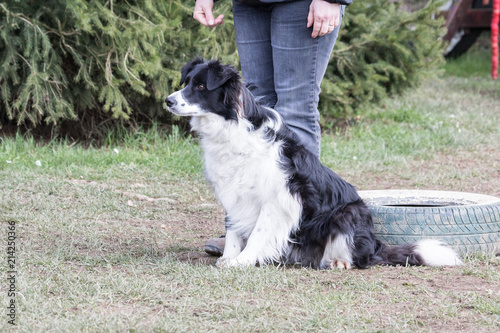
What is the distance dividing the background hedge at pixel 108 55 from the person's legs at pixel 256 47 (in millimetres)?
2597

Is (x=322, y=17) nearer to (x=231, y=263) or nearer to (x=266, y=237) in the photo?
(x=266, y=237)

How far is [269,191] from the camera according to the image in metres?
3.28

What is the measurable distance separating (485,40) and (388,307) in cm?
1454

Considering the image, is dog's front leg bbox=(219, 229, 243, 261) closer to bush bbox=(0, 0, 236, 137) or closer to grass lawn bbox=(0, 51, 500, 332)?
grass lawn bbox=(0, 51, 500, 332)

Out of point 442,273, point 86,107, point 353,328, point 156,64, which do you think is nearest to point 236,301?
point 353,328

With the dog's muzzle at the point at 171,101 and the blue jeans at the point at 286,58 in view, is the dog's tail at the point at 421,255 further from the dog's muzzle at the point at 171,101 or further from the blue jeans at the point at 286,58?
the dog's muzzle at the point at 171,101

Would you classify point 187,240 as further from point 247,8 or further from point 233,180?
point 247,8

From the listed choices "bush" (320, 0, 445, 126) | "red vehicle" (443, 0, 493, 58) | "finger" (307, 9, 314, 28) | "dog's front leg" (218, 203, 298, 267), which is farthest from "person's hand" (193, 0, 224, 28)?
"red vehicle" (443, 0, 493, 58)

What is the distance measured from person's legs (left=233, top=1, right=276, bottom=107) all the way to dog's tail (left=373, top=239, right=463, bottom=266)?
1.09 meters

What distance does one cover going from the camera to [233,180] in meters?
3.30

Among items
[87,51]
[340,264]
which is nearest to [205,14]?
[340,264]

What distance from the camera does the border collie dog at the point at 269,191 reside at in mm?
3270

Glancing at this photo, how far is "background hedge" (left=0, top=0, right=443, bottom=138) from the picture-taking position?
19.5 feet

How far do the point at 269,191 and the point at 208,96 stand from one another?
0.60 m
